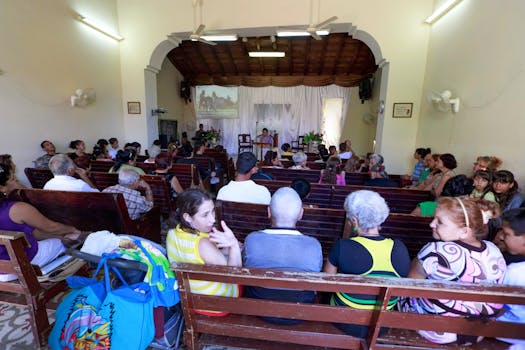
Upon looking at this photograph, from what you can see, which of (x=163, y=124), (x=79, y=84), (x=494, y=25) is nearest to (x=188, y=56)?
(x=163, y=124)

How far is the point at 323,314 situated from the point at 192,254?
0.62 meters

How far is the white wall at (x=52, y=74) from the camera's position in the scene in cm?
395

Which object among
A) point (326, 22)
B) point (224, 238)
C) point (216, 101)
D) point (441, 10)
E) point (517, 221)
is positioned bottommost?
point (224, 238)

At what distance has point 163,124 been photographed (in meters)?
9.02

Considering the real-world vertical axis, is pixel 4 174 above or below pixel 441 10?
below

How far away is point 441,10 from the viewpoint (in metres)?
4.61

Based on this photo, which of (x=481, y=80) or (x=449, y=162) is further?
(x=481, y=80)

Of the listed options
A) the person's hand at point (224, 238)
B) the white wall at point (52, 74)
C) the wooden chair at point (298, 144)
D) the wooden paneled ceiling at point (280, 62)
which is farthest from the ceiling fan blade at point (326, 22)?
the wooden chair at point (298, 144)

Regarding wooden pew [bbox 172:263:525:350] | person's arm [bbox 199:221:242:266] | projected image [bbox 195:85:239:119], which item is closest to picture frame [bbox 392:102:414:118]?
wooden pew [bbox 172:263:525:350]

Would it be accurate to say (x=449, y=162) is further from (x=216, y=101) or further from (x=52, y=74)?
(x=216, y=101)

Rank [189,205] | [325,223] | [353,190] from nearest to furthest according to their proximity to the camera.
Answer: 1. [189,205]
2. [325,223]
3. [353,190]

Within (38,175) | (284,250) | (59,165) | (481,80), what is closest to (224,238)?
(284,250)

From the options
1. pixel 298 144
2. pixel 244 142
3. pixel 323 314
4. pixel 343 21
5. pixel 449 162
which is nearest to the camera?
pixel 323 314

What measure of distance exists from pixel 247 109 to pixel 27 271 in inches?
394
